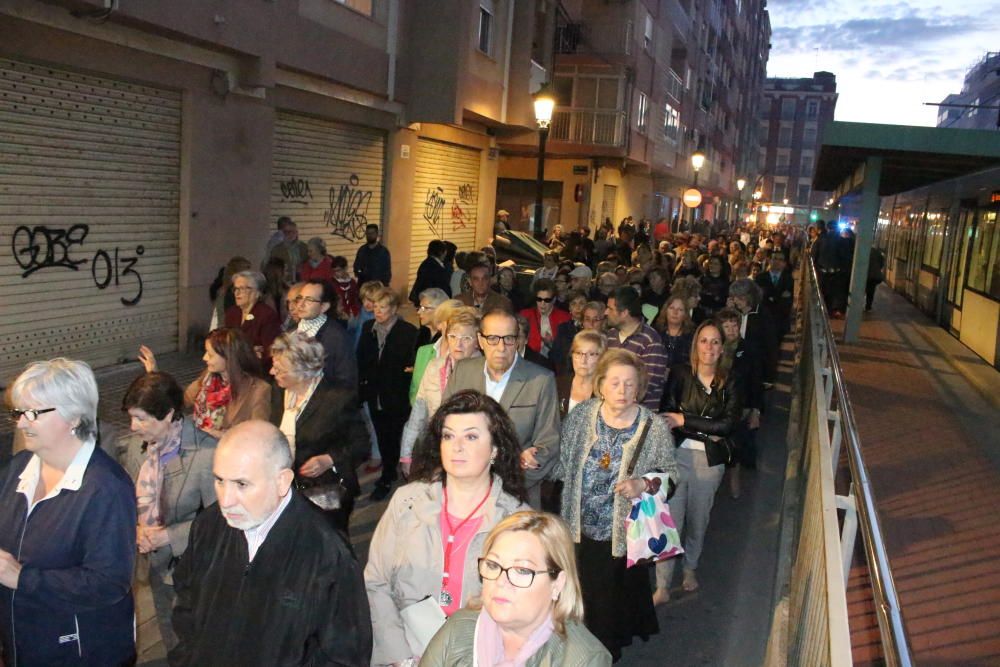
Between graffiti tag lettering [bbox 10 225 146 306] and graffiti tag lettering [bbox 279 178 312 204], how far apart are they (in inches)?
136

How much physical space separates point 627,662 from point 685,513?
4.42 feet

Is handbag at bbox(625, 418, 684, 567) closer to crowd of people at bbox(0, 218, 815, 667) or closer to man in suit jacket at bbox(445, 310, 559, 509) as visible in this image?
crowd of people at bbox(0, 218, 815, 667)

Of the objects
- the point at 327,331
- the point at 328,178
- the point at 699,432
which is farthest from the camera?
the point at 328,178

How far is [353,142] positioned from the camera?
16266mm

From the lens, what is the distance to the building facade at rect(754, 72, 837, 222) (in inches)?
4646

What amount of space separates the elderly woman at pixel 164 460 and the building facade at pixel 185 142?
616cm

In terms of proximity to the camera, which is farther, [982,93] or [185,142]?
[982,93]

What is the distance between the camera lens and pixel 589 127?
2867 cm

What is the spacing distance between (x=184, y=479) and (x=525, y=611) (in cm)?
212

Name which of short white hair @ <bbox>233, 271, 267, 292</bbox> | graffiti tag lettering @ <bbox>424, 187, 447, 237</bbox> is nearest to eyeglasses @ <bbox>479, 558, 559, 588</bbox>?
short white hair @ <bbox>233, 271, 267, 292</bbox>

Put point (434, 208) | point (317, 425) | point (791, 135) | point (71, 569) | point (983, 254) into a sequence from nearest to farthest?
point (71, 569) < point (317, 425) < point (983, 254) < point (434, 208) < point (791, 135)

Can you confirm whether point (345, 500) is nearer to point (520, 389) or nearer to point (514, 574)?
point (520, 389)

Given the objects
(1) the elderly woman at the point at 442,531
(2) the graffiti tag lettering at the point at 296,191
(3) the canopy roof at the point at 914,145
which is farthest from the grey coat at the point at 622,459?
(3) the canopy roof at the point at 914,145

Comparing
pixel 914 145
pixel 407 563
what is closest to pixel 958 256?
pixel 914 145
